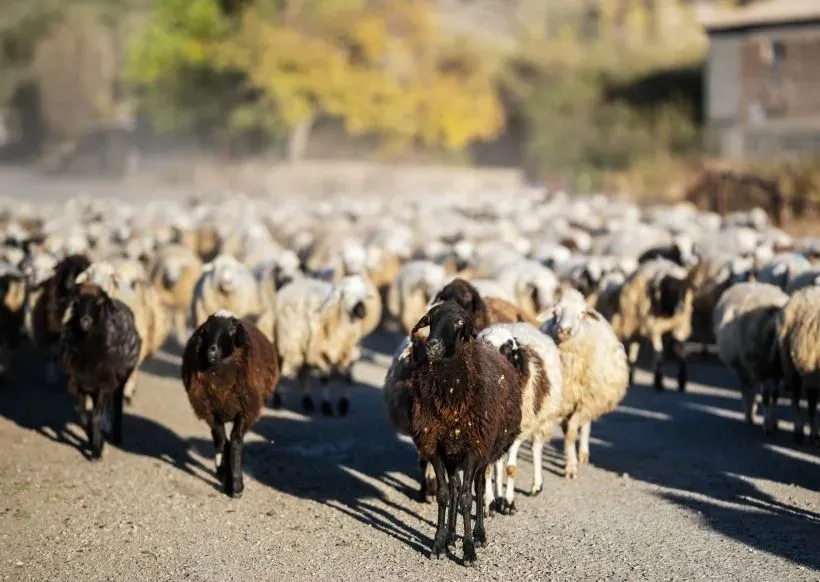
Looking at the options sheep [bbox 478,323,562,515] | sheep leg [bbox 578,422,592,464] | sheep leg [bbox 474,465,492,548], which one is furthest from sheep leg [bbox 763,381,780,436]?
sheep leg [bbox 474,465,492,548]

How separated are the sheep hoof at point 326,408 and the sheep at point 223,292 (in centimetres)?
241

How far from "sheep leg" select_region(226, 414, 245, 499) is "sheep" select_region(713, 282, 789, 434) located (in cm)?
553

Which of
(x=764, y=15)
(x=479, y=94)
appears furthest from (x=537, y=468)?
(x=479, y=94)

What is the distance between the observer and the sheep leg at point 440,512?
7.84 m

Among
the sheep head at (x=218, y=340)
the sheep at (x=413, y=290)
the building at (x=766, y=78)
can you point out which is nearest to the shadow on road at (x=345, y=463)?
the sheep head at (x=218, y=340)

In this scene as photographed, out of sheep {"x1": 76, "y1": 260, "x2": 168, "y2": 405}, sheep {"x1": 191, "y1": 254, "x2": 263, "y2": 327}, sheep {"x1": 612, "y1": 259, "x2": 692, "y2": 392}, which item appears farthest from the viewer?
sheep {"x1": 191, "y1": 254, "x2": 263, "y2": 327}

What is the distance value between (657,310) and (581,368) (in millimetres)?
4760

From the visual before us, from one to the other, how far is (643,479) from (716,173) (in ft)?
80.8

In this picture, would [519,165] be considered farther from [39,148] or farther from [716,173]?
[39,148]

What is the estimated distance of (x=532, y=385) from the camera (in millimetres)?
9039

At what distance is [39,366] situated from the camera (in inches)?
633

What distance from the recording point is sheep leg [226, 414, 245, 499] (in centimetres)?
950

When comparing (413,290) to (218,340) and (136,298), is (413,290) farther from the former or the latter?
(218,340)

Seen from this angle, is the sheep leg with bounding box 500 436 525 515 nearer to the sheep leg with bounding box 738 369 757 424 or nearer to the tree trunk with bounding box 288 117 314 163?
the sheep leg with bounding box 738 369 757 424
